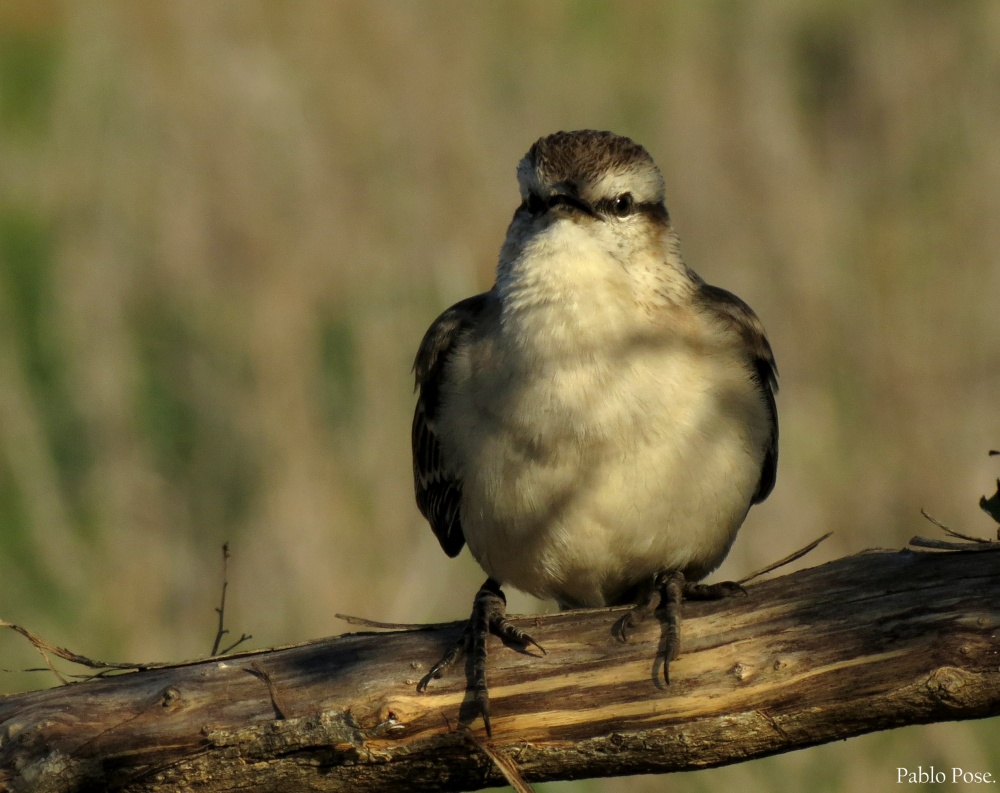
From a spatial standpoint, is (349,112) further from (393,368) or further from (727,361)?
(727,361)

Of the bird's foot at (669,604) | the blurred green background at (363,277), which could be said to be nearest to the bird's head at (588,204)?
the bird's foot at (669,604)

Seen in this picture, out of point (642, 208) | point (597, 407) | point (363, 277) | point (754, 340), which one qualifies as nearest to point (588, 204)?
point (642, 208)

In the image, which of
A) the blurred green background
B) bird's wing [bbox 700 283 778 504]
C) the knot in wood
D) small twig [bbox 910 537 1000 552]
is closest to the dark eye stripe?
bird's wing [bbox 700 283 778 504]

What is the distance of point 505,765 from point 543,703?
0.24m

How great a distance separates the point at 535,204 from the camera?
536cm

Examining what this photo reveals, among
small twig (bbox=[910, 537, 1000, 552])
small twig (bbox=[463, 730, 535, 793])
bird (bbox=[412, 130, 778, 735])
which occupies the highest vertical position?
bird (bbox=[412, 130, 778, 735])

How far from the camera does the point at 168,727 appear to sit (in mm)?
4320

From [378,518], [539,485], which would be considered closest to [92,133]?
[378,518]

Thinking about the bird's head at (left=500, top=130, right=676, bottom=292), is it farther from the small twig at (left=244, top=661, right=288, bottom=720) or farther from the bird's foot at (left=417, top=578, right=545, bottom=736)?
the small twig at (left=244, top=661, right=288, bottom=720)

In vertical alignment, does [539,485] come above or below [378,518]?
below

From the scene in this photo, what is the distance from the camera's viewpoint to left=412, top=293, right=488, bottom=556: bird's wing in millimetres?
5811

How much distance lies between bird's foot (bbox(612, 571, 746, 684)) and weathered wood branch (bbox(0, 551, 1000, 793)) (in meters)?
0.04

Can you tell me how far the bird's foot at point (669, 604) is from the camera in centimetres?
432

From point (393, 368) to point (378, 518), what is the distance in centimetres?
88
